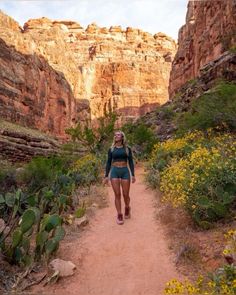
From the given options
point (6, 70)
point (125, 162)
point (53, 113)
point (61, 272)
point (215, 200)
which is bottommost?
point (61, 272)

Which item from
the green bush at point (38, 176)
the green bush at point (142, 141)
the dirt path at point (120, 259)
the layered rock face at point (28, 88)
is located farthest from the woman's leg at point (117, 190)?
the layered rock face at point (28, 88)

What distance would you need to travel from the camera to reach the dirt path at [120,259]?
12.9 feet

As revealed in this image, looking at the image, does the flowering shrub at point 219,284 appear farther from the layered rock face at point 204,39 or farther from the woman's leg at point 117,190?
the layered rock face at point 204,39

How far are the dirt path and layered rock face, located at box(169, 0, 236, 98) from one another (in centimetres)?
1449

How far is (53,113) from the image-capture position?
43094 mm

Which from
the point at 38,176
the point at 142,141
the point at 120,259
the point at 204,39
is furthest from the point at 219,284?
the point at 204,39

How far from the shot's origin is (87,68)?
8469 centimetres

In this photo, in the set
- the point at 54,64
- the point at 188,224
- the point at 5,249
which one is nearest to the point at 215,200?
the point at 188,224

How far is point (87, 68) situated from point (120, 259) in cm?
8351

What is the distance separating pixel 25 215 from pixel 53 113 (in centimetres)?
3956

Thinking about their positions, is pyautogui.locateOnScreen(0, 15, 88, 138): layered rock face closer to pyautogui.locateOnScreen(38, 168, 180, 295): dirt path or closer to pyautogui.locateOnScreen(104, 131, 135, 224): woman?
pyautogui.locateOnScreen(104, 131, 135, 224): woman

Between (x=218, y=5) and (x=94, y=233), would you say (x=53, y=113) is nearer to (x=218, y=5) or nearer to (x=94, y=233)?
(x=218, y=5)

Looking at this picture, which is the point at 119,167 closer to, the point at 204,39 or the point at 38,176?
the point at 38,176

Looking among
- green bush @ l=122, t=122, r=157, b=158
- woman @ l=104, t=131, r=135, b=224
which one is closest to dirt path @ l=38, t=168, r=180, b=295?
woman @ l=104, t=131, r=135, b=224
